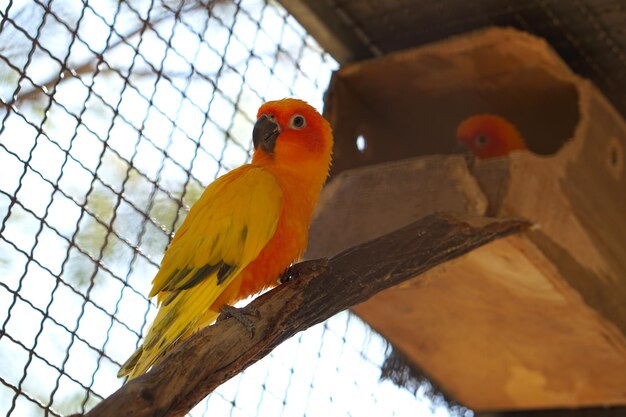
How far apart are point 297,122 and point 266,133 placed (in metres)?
0.09

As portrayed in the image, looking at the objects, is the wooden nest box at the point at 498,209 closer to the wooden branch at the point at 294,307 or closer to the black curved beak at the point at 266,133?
the wooden branch at the point at 294,307

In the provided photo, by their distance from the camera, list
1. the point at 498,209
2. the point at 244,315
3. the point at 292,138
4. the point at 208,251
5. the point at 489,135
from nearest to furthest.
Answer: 1. the point at 244,315
2. the point at 208,251
3. the point at 292,138
4. the point at 498,209
5. the point at 489,135

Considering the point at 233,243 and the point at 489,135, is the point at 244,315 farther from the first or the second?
the point at 489,135

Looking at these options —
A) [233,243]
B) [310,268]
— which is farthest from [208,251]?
[310,268]

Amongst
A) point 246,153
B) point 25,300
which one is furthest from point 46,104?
point 246,153

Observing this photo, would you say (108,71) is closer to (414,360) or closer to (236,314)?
(236,314)

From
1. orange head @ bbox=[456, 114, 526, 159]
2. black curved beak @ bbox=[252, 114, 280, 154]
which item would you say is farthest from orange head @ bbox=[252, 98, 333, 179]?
orange head @ bbox=[456, 114, 526, 159]

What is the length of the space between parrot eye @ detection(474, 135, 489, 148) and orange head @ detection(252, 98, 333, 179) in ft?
3.48

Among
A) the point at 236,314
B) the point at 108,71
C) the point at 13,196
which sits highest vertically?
the point at 108,71

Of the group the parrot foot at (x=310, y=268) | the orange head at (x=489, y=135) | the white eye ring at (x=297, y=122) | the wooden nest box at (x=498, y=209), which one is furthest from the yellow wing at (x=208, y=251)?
the orange head at (x=489, y=135)

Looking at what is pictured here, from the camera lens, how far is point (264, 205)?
243 cm

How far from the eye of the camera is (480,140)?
12.3ft

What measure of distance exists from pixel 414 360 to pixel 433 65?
1023 mm

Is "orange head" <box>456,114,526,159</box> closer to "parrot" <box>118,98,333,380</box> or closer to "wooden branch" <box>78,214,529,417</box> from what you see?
"wooden branch" <box>78,214,529,417</box>
